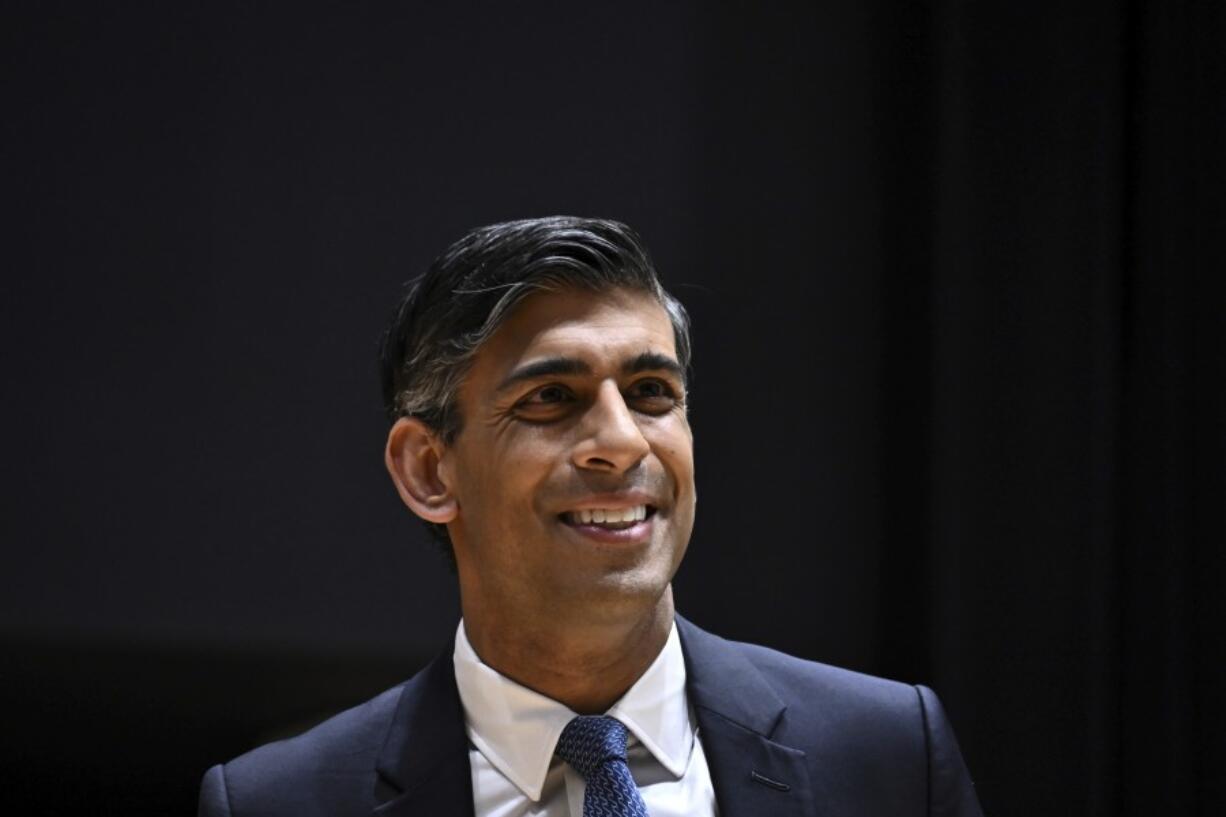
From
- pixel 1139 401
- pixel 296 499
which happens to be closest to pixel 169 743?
pixel 296 499

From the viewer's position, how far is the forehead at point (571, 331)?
1.71m

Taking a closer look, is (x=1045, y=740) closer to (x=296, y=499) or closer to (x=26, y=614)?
(x=296, y=499)

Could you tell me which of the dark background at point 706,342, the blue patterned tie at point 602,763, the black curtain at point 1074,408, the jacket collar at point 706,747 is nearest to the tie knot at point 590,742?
the blue patterned tie at point 602,763

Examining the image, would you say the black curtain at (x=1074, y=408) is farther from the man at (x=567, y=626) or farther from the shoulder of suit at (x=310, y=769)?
the shoulder of suit at (x=310, y=769)

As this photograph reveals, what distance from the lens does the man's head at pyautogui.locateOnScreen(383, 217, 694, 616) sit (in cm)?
167

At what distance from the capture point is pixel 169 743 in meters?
2.21

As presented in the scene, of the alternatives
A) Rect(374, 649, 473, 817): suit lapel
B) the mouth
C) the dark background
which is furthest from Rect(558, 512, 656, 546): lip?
the dark background

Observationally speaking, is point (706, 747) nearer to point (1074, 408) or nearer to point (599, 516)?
point (599, 516)

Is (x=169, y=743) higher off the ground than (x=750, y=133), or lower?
lower

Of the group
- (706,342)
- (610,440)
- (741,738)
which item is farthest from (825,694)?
(706,342)

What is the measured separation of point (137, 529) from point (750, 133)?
1.03 meters

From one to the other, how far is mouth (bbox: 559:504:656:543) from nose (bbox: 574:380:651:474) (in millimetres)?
43

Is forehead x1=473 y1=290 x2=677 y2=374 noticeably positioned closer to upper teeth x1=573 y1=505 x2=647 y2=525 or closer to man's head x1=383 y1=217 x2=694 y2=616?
man's head x1=383 y1=217 x2=694 y2=616

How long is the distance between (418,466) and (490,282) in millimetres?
232
